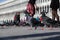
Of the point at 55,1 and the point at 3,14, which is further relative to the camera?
the point at 3,14

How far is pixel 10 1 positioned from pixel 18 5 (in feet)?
43.2

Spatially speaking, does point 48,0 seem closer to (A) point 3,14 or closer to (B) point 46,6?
(B) point 46,6

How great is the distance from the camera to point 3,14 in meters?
111

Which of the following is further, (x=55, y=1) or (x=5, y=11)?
(x=5, y=11)

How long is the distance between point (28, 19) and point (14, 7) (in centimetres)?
7801

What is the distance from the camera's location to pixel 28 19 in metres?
20.7

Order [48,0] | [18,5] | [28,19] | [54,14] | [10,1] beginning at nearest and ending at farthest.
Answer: [28,19]
[54,14]
[48,0]
[18,5]
[10,1]

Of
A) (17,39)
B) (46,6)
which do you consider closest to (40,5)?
(46,6)

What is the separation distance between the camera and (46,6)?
66.8 m

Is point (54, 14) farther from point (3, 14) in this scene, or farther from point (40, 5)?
point (3, 14)

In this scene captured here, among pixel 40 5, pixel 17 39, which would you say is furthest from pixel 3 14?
pixel 17 39

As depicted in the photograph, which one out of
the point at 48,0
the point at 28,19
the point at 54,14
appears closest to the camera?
the point at 28,19

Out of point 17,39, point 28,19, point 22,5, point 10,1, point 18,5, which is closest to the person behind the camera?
point 17,39

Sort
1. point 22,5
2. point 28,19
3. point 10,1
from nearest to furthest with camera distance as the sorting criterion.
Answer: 1. point 28,19
2. point 22,5
3. point 10,1
